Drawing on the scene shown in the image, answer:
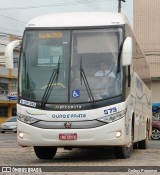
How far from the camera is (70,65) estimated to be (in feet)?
39.1

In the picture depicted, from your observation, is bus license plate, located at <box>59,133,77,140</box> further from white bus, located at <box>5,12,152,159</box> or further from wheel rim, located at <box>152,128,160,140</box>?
wheel rim, located at <box>152,128,160,140</box>

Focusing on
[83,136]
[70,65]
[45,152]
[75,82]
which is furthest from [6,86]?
[83,136]

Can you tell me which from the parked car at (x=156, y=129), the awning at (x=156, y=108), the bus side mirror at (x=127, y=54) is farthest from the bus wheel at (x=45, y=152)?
the awning at (x=156, y=108)

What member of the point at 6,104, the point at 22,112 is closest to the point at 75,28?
the point at 22,112

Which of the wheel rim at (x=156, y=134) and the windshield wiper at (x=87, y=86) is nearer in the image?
the windshield wiper at (x=87, y=86)

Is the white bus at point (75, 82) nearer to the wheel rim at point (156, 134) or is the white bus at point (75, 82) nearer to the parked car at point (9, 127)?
the wheel rim at point (156, 134)

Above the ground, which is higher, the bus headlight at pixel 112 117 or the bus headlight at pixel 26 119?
the bus headlight at pixel 112 117

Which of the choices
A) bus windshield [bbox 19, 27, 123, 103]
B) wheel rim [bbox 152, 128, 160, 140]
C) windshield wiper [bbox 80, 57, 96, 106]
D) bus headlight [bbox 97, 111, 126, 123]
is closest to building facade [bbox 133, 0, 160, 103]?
wheel rim [bbox 152, 128, 160, 140]

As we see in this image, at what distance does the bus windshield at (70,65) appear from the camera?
11.7 meters

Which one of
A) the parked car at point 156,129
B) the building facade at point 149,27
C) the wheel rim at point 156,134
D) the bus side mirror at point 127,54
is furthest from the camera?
the building facade at point 149,27

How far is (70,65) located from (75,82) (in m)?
0.46

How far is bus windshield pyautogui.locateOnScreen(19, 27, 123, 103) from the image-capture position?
11.7 m

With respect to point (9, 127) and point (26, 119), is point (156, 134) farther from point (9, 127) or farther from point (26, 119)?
point (9, 127)

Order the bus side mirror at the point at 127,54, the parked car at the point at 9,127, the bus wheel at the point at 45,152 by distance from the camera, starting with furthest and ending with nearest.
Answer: the parked car at the point at 9,127
the bus wheel at the point at 45,152
the bus side mirror at the point at 127,54
